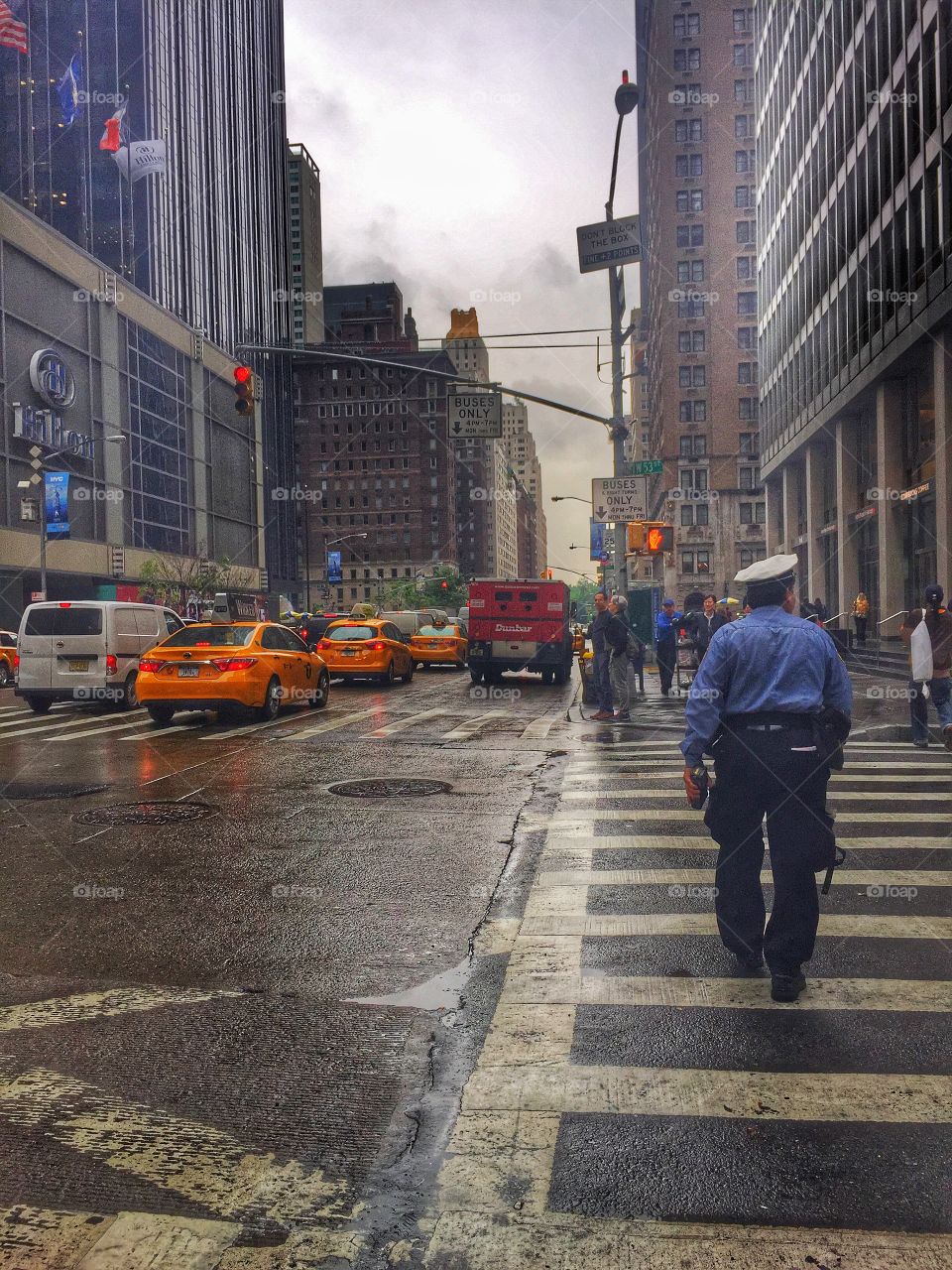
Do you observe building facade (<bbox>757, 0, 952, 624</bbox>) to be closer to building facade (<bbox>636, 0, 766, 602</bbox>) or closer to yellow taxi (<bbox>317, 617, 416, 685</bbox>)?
yellow taxi (<bbox>317, 617, 416, 685</bbox>)

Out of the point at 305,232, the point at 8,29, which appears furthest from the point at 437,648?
the point at 305,232

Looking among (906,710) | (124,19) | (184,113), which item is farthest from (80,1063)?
(184,113)

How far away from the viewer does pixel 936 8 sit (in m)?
28.8

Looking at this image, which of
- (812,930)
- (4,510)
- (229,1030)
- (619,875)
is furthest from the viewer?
(4,510)

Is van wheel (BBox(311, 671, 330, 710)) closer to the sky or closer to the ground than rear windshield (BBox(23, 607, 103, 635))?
closer to the ground

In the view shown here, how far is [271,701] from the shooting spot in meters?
17.0

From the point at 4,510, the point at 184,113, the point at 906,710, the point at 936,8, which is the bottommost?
the point at 906,710

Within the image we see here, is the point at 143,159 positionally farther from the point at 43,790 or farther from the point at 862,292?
the point at 43,790

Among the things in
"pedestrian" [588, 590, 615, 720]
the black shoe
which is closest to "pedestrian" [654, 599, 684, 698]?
"pedestrian" [588, 590, 615, 720]

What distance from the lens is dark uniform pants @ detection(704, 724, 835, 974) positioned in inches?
183

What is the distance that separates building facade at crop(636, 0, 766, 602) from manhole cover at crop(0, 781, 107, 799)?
88.4m

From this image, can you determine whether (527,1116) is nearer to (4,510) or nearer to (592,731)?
(592,731)

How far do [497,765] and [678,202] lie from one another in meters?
98.7

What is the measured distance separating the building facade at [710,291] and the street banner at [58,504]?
200ft
